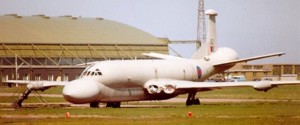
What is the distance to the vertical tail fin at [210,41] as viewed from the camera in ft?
274

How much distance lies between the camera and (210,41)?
86.7 m

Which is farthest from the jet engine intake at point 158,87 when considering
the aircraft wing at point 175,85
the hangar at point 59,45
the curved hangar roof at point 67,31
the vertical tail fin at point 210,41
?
the curved hangar roof at point 67,31

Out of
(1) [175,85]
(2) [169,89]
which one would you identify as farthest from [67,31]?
(2) [169,89]

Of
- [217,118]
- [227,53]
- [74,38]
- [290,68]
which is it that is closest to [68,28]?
[74,38]

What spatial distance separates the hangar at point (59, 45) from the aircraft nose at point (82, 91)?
77.5m

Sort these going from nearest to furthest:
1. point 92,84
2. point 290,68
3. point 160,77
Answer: point 92,84, point 160,77, point 290,68

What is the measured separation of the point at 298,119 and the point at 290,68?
15351 cm

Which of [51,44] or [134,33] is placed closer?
[51,44]

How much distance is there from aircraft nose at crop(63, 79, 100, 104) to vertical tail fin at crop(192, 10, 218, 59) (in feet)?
79.8

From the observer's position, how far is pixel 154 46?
591 ft

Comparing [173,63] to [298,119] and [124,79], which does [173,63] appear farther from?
[298,119]

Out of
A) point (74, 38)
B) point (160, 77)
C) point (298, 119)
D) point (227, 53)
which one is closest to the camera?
point (298, 119)

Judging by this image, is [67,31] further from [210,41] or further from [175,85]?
[175,85]

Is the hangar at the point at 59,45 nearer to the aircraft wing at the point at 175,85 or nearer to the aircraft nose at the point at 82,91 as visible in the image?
the aircraft wing at the point at 175,85
